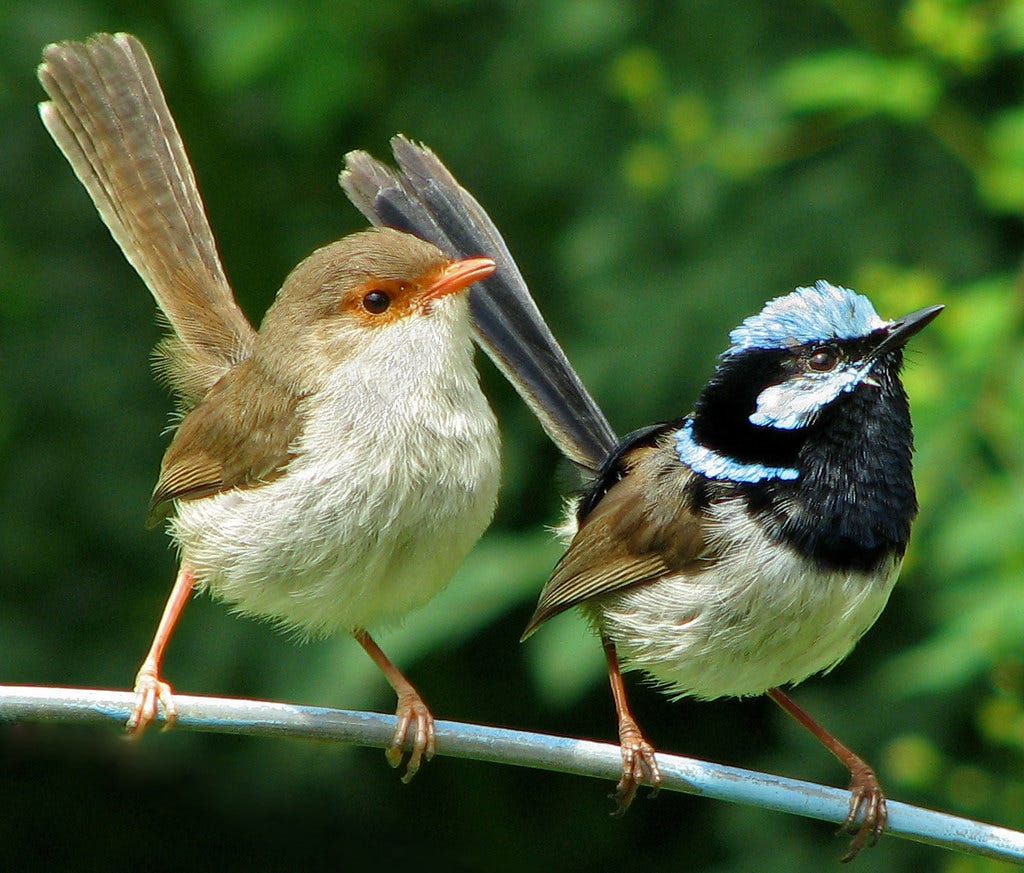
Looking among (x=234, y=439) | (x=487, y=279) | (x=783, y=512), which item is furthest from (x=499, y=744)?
(x=487, y=279)

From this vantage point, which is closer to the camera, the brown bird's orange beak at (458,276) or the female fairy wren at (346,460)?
the female fairy wren at (346,460)

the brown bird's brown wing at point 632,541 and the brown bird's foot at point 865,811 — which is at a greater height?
the brown bird's brown wing at point 632,541

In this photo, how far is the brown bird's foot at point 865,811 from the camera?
3832 mm

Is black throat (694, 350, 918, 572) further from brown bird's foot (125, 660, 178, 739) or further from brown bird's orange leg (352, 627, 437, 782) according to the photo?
brown bird's foot (125, 660, 178, 739)

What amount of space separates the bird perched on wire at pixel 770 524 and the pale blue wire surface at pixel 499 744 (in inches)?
17.3

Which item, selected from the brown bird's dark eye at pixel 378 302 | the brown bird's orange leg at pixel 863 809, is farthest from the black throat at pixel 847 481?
the brown bird's dark eye at pixel 378 302

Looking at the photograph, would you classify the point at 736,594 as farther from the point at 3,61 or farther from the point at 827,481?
the point at 3,61

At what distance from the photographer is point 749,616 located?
352 cm

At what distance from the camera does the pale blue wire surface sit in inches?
109

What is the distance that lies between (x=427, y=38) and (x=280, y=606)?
3.70 m

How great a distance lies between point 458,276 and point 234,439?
714 millimetres

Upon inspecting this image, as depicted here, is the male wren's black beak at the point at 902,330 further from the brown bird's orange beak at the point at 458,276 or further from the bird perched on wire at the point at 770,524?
the brown bird's orange beak at the point at 458,276

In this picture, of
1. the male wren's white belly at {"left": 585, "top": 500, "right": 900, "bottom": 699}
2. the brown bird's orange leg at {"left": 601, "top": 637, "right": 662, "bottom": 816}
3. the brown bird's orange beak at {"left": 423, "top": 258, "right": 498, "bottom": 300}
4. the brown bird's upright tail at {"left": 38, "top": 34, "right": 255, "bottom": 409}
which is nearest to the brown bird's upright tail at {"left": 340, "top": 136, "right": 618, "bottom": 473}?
the brown bird's orange beak at {"left": 423, "top": 258, "right": 498, "bottom": 300}

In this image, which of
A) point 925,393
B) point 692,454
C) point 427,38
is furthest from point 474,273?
point 427,38
